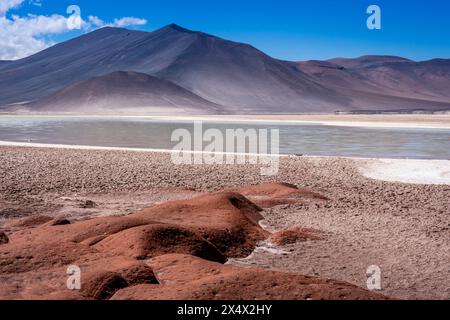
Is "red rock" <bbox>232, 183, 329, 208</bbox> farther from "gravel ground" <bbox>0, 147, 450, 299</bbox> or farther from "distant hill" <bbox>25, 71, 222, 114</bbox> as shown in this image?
"distant hill" <bbox>25, 71, 222, 114</bbox>

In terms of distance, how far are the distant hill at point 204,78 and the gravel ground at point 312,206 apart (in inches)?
3596

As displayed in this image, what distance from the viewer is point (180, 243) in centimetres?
559

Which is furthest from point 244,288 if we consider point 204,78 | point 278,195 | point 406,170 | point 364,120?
point 204,78

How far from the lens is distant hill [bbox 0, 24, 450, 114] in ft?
394

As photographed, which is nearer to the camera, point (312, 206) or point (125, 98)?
point (312, 206)

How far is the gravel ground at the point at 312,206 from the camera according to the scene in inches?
225

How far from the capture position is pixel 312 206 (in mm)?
8844

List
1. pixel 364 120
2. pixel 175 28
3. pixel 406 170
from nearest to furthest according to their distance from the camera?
pixel 406 170, pixel 364 120, pixel 175 28

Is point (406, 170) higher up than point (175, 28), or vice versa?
point (175, 28)

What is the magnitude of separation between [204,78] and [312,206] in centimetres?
13341

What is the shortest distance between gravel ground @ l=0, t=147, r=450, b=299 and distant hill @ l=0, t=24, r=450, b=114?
9135 cm

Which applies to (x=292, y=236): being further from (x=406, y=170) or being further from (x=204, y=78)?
(x=204, y=78)

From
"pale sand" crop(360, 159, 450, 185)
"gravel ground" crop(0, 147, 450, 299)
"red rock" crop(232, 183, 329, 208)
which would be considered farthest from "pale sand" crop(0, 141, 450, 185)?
"red rock" crop(232, 183, 329, 208)
